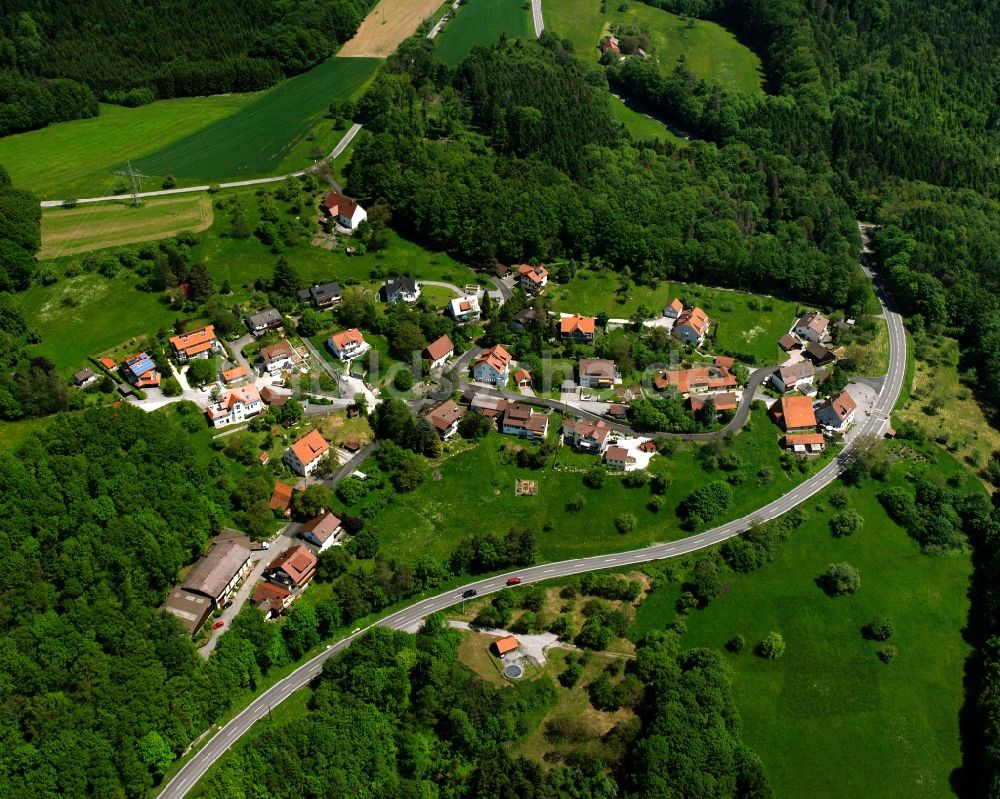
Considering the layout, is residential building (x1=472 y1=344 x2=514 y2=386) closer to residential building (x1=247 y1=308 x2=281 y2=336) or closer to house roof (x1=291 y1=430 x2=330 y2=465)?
house roof (x1=291 y1=430 x2=330 y2=465)

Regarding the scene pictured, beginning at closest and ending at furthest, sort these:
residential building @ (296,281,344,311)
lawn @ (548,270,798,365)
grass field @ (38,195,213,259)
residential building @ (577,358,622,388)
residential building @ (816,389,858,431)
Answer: residential building @ (816,389,858,431), residential building @ (577,358,622,388), residential building @ (296,281,344,311), lawn @ (548,270,798,365), grass field @ (38,195,213,259)

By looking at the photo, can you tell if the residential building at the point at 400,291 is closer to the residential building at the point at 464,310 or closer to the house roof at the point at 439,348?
the residential building at the point at 464,310

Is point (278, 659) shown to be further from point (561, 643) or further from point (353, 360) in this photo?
point (353, 360)

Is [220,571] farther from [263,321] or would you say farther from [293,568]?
[263,321]

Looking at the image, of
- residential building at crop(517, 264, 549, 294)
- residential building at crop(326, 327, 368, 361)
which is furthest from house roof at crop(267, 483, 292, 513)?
residential building at crop(517, 264, 549, 294)

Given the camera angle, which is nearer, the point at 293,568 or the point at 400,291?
the point at 293,568

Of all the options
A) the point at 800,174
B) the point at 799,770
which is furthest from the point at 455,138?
the point at 799,770

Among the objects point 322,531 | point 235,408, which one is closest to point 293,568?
point 322,531

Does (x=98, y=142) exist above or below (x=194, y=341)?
above
